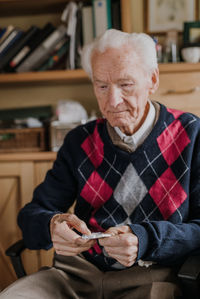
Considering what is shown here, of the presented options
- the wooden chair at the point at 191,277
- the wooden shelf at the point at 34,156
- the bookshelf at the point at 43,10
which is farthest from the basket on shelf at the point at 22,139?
the wooden chair at the point at 191,277

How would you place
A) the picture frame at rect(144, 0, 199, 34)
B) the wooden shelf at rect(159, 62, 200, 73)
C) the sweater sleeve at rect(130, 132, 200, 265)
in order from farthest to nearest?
the picture frame at rect(144, 0, 199, 34), the wooden shelf at rect(159, 62, 200, 73), the sweater sleeve at rect(130, 132, 200, 265)

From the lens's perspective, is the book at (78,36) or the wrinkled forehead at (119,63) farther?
the book at (78,36)

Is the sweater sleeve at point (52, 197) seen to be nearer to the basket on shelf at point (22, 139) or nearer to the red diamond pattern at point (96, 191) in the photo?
the red diamond pattern at point (96, 191)

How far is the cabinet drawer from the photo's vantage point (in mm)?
2029

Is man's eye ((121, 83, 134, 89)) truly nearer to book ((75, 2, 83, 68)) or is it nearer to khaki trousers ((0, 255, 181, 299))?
khaki trousers ((0, 255, 181, 299))

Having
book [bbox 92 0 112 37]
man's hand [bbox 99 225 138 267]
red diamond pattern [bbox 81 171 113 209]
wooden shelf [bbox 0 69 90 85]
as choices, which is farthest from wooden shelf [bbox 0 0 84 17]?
man's hand [bbox 99 225 138 267]

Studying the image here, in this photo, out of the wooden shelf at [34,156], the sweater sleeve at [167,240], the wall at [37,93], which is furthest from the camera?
the wall at [37,93]

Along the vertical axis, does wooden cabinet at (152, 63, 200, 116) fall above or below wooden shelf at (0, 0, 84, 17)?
below

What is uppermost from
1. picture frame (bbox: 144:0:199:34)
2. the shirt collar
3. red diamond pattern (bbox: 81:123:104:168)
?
picture frame (bbox: 144:0:199:34)

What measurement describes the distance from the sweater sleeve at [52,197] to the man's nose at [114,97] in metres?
0.33

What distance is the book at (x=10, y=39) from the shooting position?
2.16m

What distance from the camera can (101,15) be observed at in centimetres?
210

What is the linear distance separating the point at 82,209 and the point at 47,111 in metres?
1.05

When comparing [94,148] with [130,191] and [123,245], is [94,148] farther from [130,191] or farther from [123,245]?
[123,245]
